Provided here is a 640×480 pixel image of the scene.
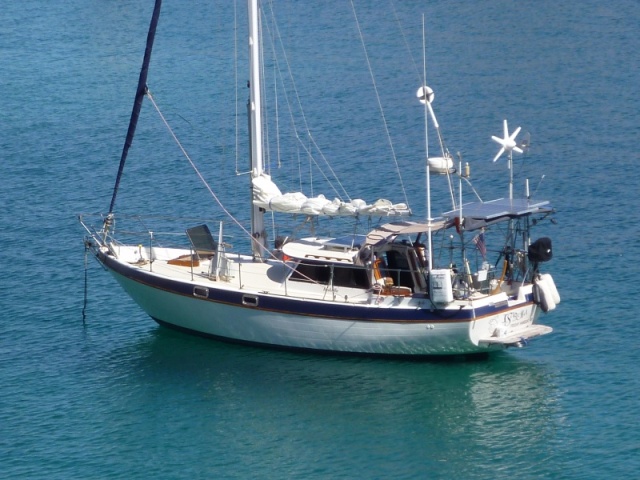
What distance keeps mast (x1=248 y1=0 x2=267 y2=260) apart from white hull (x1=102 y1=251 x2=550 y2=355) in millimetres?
3202

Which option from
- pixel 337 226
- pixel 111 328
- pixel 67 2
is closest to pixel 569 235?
pixel 337 226

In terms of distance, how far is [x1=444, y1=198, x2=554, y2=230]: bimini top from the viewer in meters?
44.8

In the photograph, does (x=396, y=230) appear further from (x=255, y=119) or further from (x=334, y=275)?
(x=255, y=119)

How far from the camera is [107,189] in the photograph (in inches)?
2699

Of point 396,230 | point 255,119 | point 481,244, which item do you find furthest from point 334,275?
point 255,119

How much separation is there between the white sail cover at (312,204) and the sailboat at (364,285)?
5cm

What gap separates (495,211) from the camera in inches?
1791

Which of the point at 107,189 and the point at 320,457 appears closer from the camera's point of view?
the point at 320,457

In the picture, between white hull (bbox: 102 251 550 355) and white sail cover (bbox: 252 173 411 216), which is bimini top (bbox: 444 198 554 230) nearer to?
white sail cover (bbox: 252 173 411 216)

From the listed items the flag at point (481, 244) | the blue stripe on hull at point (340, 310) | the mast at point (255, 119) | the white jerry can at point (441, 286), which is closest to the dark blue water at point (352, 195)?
the blue stripe on hull at point (340, 310)

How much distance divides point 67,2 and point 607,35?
152 ft

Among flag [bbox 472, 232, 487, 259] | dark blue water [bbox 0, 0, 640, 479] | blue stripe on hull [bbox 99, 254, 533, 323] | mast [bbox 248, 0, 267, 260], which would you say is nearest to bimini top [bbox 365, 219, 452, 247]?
flag [bbox 472, 232, 487, 259]

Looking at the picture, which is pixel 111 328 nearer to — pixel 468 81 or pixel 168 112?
pixel 168 112

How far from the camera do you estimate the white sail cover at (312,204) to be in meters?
46.2
